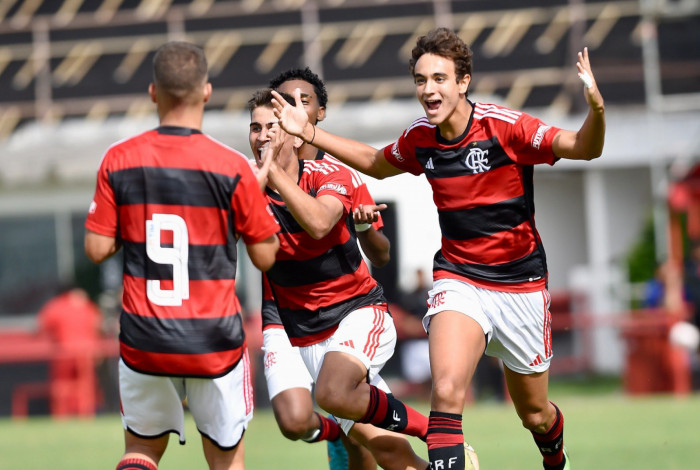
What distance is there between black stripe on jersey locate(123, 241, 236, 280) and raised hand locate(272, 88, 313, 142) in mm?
1219

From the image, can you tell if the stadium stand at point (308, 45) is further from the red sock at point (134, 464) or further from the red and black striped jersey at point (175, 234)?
the red sock at point (134, 464)

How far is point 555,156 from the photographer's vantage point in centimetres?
576

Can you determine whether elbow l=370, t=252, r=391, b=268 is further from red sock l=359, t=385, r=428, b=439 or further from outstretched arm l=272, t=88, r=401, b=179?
red sock l=359, t=385, r=428, b=439

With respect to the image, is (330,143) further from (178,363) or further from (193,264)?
(178,363)

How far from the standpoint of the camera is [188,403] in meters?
4.95

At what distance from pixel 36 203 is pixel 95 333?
342cm

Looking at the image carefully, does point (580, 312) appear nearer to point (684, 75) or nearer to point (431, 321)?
point (684, 75)

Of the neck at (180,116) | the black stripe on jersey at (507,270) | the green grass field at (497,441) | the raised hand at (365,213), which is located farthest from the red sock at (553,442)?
the neck at (180,116)

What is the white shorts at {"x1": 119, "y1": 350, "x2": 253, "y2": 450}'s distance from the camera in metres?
4.83

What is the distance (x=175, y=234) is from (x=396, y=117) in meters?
12.5

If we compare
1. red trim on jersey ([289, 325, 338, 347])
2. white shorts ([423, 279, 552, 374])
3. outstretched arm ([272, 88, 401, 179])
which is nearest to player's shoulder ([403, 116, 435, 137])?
outstretched arm ([272, 88, 401, 179])

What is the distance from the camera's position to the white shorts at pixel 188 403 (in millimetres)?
4828

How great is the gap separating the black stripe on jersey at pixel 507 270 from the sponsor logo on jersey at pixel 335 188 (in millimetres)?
696

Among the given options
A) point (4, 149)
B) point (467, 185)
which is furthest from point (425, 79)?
point (4, 149)
